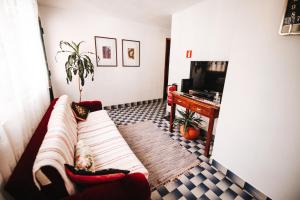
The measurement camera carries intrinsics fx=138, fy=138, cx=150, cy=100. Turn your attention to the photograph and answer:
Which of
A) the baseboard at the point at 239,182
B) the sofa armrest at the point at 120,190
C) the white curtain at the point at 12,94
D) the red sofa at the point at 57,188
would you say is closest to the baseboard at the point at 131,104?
the white curtain at the point at 12,94

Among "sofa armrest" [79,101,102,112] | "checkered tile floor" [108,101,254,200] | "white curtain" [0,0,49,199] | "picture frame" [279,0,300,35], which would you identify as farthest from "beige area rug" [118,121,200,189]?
"picture frame" [279,0,300,35]

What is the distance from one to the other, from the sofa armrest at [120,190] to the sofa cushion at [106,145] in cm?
30

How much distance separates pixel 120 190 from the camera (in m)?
0.89

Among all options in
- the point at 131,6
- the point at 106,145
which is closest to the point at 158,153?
the point at 106,145

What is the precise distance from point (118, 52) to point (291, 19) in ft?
11.5

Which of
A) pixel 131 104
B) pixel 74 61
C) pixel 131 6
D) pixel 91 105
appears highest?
pixel 131 6

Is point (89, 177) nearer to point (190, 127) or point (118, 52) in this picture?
point (190, 127)

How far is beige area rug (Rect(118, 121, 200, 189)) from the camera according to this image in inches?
71.3

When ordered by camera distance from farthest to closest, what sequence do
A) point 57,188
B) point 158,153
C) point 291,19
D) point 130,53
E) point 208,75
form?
point 130,53
point 208,75
point 158,153
point 291,19
point 57,188

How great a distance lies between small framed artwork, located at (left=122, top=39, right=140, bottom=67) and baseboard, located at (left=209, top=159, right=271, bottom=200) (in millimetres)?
3275

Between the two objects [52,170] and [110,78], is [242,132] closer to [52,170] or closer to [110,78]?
[52,170]

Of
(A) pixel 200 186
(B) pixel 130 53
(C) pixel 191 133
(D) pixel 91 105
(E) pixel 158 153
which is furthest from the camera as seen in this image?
(B) pixel 130 53

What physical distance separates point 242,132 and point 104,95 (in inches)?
135

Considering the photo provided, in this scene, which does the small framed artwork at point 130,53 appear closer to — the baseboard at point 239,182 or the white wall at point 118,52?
the white wall at point 118,52
